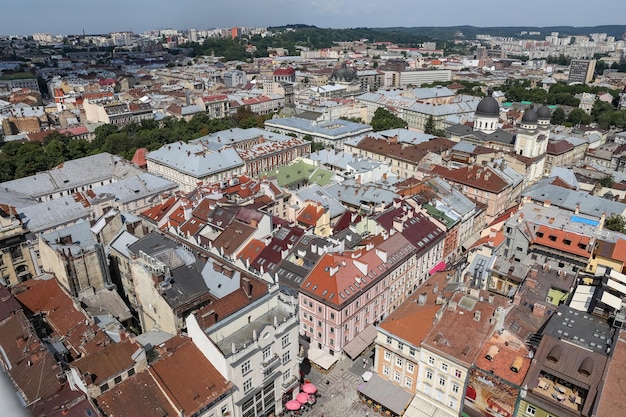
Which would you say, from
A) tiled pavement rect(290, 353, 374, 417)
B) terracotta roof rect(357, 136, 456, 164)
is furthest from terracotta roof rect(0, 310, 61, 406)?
terracotta roof rect(357, 136, 456, 164)

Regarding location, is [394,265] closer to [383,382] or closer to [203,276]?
[383,382]

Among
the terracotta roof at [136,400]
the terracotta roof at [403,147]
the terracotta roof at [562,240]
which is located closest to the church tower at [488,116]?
the terracotta roof at [403,147]

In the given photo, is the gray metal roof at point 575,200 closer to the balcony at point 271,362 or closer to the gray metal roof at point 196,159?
the balcony at point 271,362

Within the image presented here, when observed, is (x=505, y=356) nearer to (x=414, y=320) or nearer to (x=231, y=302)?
(x=414, y=320)

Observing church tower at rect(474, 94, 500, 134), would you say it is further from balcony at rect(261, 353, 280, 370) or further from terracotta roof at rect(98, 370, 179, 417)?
terracotta roof at rect(98, 370, 179, 417)

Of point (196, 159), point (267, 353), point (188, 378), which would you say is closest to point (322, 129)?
point (196, 159)

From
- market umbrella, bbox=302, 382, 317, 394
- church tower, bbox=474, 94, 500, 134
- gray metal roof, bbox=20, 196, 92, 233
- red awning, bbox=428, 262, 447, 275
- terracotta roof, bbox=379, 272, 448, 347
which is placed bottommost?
market umbrella, bbox=302, 382, 317, 394

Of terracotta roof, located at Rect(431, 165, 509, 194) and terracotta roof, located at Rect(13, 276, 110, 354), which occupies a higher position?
terracotta roof, located at Rect(431, 165, 509, 194)
